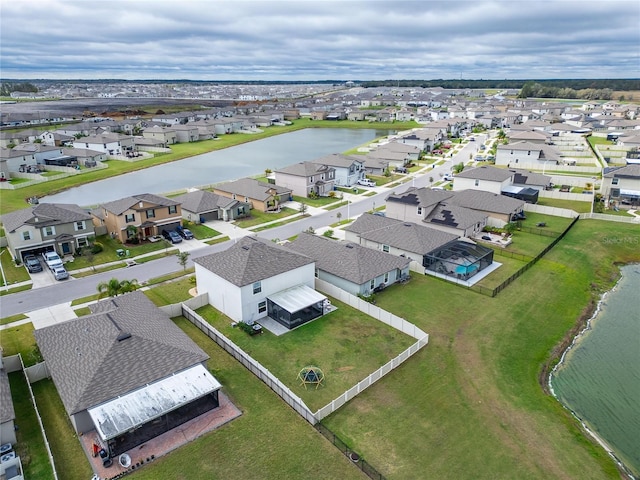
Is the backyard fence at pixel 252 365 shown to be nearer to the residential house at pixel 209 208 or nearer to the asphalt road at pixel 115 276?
the asphalt road at pixel 115 276

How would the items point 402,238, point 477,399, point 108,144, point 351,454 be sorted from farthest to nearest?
point 108,144
point 402,238
point 477,399
point 351,454

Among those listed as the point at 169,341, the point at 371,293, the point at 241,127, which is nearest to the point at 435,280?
the point at 371,293

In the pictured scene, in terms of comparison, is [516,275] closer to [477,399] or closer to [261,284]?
[477,399]

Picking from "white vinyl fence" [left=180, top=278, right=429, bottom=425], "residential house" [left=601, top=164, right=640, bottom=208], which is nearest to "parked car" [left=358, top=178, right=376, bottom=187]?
"residential house" [left=601, top=164, right=640, bottom=208]

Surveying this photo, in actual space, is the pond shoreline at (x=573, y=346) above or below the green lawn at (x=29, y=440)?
below

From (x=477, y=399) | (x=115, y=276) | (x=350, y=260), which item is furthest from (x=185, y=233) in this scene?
(x=477, y=399)

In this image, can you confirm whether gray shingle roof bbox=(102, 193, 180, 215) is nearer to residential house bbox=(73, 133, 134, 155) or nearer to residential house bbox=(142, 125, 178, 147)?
residential house bbox=(73, 133, 134, 155)

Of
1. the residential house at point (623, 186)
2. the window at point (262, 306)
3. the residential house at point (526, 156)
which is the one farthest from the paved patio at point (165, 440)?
the residential house at point (526, 156)
